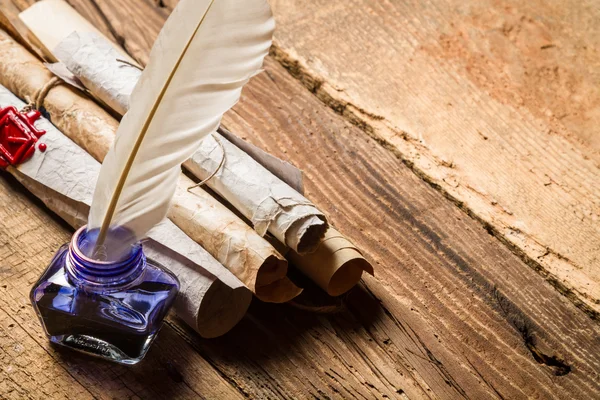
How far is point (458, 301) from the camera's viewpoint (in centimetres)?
129

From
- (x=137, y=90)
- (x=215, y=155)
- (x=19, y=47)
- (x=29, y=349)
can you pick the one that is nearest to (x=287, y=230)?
(x=215, y=155)

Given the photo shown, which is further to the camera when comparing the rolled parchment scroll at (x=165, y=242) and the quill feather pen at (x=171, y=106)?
the rolled parchment scroll at (x=165, y=242)

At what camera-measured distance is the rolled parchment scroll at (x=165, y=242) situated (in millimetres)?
1143

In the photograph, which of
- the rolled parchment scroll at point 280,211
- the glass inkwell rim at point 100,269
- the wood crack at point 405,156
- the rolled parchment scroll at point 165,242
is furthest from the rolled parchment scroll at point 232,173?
the wood crack at point 405,156

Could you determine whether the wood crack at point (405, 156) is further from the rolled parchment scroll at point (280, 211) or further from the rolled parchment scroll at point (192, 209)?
the rolled parchment scroll at point (192, 209)

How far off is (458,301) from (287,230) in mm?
353

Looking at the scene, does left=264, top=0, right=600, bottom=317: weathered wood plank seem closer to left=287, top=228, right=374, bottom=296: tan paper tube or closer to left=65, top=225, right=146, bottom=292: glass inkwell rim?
left=287, top=228, right=374, bottom=296: tan paper tube

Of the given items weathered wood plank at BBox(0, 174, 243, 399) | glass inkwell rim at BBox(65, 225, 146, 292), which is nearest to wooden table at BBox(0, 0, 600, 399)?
weathered wood plank at BBox(0, 174, 243, 399)

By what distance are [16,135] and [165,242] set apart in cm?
36

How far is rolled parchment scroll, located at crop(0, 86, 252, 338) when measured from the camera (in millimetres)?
1143

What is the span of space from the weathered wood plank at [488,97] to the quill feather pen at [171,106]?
0.56 metres

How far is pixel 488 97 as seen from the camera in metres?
1.64

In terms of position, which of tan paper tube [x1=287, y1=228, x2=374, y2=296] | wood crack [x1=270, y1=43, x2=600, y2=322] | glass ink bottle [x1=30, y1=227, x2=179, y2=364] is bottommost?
glass ink bottle [x1=30, y1=227, x2=179, y2=364]

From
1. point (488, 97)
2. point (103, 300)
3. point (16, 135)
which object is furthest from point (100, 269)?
point (488, 97)
